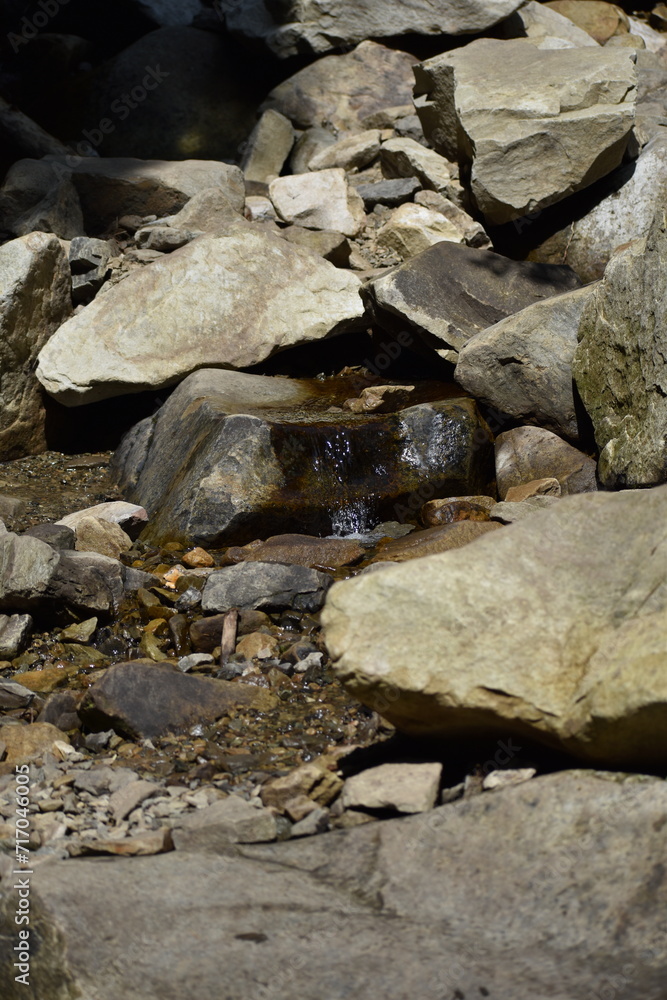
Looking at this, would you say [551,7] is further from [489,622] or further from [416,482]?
[489,622]

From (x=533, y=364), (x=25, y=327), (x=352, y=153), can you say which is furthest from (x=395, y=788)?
(x=352, y=153)

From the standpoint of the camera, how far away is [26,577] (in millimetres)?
4141

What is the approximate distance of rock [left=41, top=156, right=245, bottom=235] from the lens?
311 inches

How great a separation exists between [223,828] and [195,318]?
14.9 feet

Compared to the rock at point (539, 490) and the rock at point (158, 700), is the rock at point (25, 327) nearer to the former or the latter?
the rock at point (539, 490)

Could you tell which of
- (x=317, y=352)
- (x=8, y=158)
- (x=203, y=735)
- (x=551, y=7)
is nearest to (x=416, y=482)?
(x=317, y=352)

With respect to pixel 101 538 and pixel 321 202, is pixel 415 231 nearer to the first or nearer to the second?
pixel 321 202

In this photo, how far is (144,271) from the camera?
21.8 ft

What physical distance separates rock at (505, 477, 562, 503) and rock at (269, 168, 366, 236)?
344 cm

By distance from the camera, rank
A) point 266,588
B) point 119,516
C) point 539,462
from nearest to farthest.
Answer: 1. point 266,588
2. point 119,516
3. point 539,462

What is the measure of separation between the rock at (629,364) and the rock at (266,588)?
161 centimetres

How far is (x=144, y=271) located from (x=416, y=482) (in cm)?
266

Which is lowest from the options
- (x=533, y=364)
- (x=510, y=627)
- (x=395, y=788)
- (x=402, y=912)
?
(x=533, y=364)

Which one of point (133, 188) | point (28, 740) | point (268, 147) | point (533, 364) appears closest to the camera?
point (28, 740)
